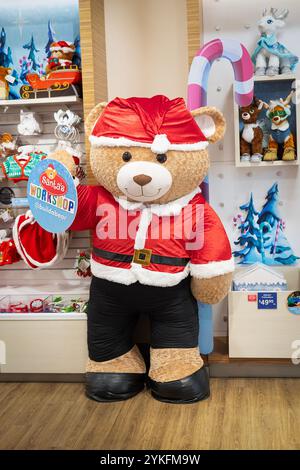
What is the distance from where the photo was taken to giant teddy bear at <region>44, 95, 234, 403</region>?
2416 millimetres

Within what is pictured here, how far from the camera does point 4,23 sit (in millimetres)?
2953

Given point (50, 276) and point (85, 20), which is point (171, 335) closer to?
point (50, 276)

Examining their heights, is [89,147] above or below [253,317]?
above

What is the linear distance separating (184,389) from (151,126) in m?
1.14

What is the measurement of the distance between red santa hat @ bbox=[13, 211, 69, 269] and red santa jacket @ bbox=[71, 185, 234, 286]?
28 cm

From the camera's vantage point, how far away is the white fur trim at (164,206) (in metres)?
2.50

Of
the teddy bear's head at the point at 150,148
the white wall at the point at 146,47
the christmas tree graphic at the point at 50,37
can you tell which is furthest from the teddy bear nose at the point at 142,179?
the christmas tree graphic at the point at 50,37

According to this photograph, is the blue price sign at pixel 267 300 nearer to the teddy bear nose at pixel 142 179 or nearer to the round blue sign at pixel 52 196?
the teddy bear nose at pixel 142 179

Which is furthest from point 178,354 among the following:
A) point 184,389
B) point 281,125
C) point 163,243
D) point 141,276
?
point 281,125

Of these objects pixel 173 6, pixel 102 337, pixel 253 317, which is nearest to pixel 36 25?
pixel 173 6

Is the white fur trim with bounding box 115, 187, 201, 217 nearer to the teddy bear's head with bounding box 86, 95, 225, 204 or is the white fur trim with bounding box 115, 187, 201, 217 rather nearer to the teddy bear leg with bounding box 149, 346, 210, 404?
the teddy bear's head with bounding box 86, 95, 225, 204
